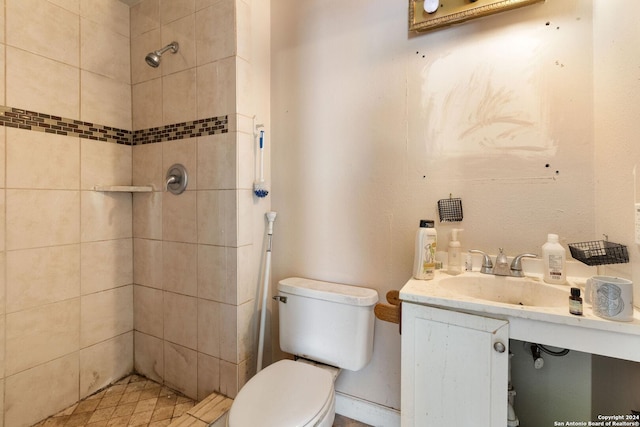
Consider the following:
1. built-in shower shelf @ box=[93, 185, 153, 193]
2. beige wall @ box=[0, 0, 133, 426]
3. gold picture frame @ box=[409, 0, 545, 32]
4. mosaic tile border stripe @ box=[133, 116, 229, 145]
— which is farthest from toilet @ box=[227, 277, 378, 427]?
gold picture frame @ box=[409, 0, 545, 32]

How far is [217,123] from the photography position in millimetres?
1456

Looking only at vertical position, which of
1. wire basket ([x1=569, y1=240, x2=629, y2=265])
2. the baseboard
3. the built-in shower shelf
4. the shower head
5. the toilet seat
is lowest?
the baseboard

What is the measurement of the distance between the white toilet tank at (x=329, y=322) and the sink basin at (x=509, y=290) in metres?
0.36

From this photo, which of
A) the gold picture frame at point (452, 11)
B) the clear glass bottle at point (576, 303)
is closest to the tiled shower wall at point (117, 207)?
the gold picture frame at point (452, 11)

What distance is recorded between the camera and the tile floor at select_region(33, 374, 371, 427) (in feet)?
4.50

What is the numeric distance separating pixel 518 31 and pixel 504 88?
0.72 feet

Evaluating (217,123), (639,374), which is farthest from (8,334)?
(639,374)

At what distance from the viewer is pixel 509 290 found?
3.54 feet

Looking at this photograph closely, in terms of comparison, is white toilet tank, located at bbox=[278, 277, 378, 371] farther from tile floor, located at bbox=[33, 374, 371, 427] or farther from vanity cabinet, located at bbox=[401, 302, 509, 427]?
tile floor, located at bbox=[33, 374, 371, 427]

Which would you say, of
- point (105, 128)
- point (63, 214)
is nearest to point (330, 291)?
point (63, 214)

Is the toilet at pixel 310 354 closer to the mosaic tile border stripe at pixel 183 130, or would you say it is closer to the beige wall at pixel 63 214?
the mosaic tile border stripe at pixel 183 130

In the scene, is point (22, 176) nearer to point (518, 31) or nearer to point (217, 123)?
point (217, 123)

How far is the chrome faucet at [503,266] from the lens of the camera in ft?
3.59

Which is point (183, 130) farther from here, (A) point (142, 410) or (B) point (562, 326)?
(B) point (562, 326)
